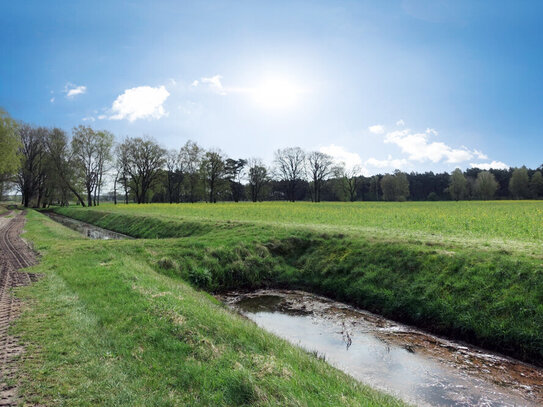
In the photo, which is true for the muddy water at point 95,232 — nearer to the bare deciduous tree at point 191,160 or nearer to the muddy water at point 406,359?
the muddy water at point 406,359

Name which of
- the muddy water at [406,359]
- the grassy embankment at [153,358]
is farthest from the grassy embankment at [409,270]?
the grassy embankment at [153,358]

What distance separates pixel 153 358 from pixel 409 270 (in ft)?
32.3

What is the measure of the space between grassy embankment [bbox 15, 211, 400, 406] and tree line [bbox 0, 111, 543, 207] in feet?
150

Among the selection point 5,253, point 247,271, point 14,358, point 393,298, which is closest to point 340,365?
point 393,298

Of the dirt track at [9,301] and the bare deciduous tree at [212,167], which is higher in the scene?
the bare deciduous tree at [212,167]

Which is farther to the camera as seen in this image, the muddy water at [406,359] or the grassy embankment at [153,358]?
the muddy water at [406,359]

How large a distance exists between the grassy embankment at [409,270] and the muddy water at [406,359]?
2.49ft

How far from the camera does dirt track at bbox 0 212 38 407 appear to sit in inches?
186

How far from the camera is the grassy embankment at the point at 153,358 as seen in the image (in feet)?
15.2

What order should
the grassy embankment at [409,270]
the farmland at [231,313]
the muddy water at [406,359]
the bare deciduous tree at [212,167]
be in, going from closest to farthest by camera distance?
the farmland at [231,313] → the muddy water at [406,359] → the grassy embankment at [409,270] → the bare deciduous tree at [212,167]

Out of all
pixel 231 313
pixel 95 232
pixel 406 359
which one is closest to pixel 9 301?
pixel 231 313

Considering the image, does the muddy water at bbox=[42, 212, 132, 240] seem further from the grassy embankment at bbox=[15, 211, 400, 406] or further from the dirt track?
the grassy embankment at bbox=[15, 211, 400, 406]

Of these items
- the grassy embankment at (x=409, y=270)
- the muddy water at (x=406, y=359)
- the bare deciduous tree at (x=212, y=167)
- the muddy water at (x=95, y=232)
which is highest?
the bare deciduous tree at (x=212, y=167)

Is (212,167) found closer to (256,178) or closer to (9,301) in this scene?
(256,178)
